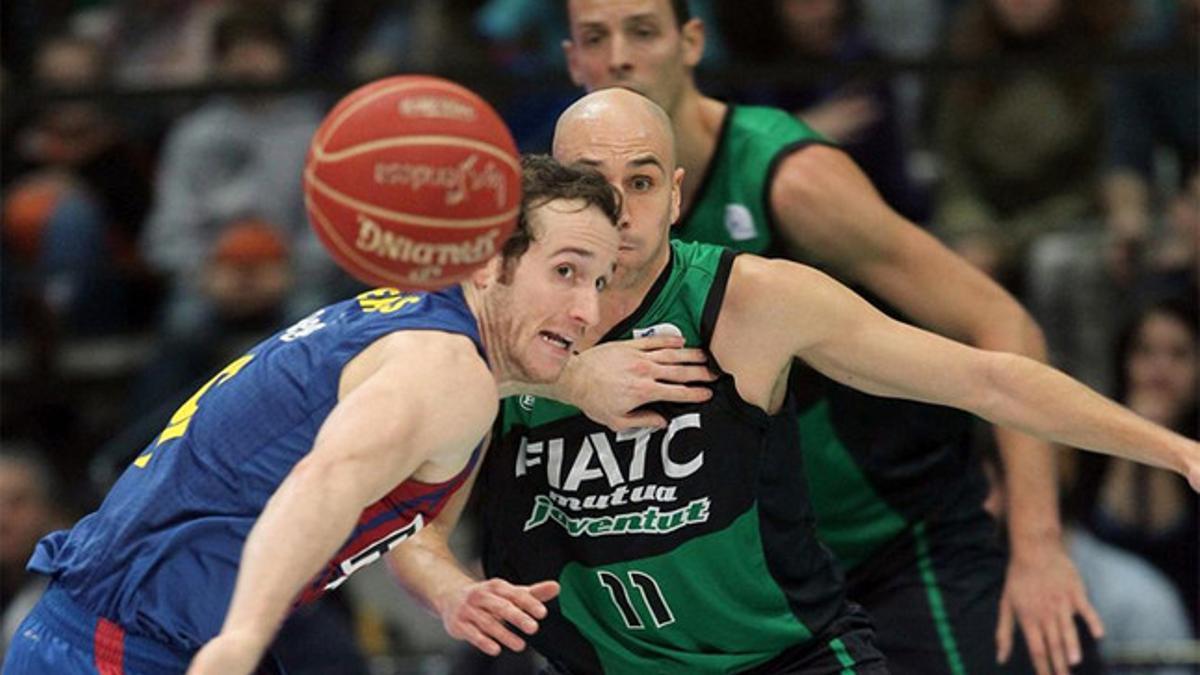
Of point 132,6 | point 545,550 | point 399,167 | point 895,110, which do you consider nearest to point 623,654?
point 545,550

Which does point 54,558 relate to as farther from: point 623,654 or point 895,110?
point 895,110

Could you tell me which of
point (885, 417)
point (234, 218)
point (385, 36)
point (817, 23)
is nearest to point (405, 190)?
point (885, 417)

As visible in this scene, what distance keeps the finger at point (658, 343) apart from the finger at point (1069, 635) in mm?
1541

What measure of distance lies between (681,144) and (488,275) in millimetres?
1666

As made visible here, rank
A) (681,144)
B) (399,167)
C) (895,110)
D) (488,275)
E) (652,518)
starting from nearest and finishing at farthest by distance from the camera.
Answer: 1. (399,167)
2. (488,275)
3. (652,518)
4. (681,144)
5. (895,110)

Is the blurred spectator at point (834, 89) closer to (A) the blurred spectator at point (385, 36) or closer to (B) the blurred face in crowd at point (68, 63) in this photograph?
(A) the blurred spectator at point (385, 36)

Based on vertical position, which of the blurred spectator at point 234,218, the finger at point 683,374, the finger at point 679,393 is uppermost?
the finger at point 683,374

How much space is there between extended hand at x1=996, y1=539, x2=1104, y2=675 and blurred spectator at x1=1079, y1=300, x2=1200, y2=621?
2459 mm

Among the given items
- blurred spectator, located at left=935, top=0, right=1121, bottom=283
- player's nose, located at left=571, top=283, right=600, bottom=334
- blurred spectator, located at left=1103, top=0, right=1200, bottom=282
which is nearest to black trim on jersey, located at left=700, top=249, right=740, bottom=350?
player's nose, located at left=571, top=283, right=600, bottom=334

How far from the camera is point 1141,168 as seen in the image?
9.26 metres

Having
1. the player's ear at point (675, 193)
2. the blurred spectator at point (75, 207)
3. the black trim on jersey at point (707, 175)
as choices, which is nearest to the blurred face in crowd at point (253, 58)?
the blurred spectator at point (75, 207)

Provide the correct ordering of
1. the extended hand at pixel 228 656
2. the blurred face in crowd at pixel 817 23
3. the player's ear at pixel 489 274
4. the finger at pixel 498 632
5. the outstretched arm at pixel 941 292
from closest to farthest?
the extended hand at pixel 228 656 → the player's ear at pixel 489 274 → the finger at pixel 498 632 → the outstretched arm at pixel 941 292 → the blurred face in crowd at pixel 817 23

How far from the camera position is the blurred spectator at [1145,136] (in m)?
9.04

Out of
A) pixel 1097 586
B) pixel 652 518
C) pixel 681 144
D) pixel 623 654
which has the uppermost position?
pixel 681 144
